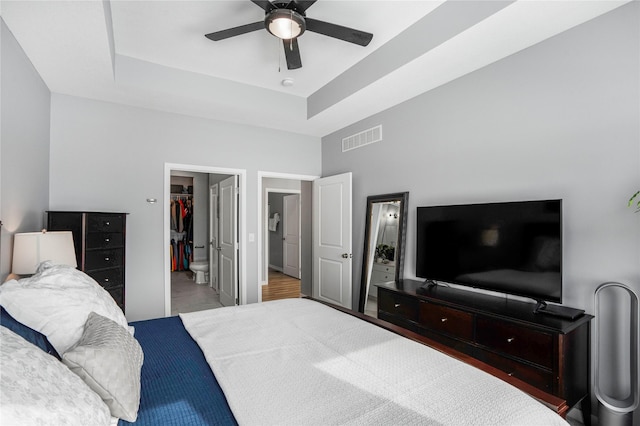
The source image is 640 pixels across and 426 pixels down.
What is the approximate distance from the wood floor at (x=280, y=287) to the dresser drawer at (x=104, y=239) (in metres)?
Result: 2.68

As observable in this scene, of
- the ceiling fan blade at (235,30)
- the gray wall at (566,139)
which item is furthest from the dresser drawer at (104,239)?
the gray wall at (566,139)

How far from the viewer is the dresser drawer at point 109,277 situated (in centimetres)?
290

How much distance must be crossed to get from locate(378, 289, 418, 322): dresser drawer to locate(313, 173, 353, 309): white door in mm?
930

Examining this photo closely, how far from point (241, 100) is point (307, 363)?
2.99 meters

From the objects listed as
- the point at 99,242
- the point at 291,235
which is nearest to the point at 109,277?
the point at 99,242

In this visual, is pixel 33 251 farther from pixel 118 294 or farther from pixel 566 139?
pixel 566 139

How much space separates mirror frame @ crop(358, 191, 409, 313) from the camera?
3.42 meters

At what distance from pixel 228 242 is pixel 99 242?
176 cm

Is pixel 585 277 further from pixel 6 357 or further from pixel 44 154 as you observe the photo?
pixel 44 154

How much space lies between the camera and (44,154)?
2967mm

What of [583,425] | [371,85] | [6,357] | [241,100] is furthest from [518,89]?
[6,357]

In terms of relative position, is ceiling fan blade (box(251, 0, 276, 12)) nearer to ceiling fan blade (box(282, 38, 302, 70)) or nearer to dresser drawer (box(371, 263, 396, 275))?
ceiling fan blade (box(282, 38, 302, 70))

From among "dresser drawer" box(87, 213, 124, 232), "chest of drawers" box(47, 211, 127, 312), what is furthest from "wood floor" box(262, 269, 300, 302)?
"dresser drawer" box(87, 213, 124, 232)

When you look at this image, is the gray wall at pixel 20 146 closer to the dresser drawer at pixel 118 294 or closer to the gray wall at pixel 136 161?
the gray wall at pixel 136 161
